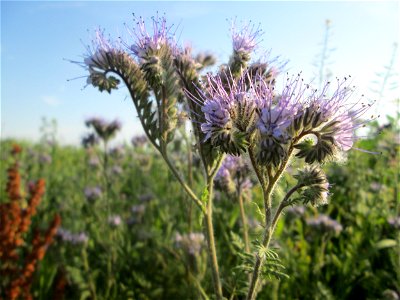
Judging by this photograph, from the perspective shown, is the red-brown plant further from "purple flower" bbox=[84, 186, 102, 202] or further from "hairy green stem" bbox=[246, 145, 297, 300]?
"hairy green stem" bbox=[246, 145, 297, 300]

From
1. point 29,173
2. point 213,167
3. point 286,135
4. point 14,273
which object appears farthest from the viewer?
point 29,173

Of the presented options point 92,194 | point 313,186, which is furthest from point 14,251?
point 313,186

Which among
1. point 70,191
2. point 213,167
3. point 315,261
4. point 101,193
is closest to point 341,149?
point 213,167

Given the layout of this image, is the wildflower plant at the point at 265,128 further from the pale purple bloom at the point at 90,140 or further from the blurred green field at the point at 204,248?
the pale purple bloom at the point at 90,140

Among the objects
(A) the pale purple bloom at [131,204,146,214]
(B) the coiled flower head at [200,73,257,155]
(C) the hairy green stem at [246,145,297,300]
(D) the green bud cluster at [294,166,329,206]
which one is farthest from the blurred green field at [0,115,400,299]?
(B) the coiled flower head at [200,73,257,155]

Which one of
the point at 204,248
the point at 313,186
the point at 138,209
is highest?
the point at 138,209

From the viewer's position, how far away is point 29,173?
792 centimetres

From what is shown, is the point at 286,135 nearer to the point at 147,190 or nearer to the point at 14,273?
the point at 14,273

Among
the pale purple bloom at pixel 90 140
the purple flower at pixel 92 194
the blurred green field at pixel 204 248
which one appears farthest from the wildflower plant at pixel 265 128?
the pale purple bloom at pixel 90 140

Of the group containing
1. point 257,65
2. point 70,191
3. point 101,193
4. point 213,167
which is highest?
point 70,191

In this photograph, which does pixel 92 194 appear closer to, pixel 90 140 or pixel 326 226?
pixel 90 140

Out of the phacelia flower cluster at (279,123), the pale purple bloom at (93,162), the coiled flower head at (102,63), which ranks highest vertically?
the pale purple bloom at (93,162)

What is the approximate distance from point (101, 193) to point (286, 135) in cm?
428

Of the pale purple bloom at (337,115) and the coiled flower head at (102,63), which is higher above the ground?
the coiled flower head at (102,63)
